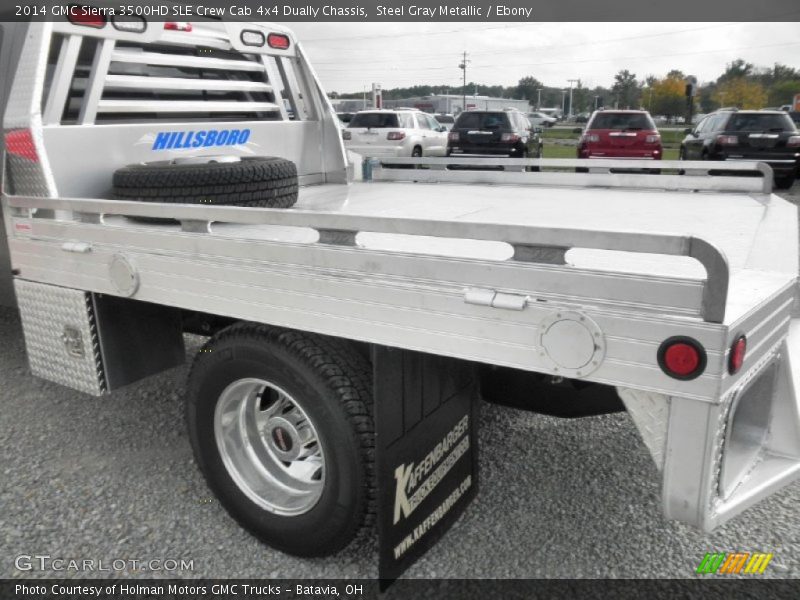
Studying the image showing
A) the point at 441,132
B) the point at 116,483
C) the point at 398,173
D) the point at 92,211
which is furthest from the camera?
the point at 441,132

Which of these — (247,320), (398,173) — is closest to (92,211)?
(247,320)

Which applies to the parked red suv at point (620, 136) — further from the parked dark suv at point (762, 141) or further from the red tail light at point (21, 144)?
the red tail light at point (21, 144)

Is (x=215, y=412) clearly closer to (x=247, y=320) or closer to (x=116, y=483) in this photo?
(x=247, y=320)

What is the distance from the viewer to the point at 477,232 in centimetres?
172

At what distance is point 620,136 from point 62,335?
13893 mm

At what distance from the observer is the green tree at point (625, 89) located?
286ft

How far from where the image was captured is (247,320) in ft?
7.36

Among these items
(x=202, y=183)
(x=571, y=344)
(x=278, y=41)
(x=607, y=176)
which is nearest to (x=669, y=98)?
(x=607, y=176)

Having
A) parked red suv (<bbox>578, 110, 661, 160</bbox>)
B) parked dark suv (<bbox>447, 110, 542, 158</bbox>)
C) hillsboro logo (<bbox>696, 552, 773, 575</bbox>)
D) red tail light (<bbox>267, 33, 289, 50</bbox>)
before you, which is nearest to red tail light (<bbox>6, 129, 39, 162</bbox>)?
red tail light (<bbox>267, 33, 289, 50</bbox>)

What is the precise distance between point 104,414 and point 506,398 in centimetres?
230

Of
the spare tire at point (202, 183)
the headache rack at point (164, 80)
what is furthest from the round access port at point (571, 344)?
the headache rack at point (164, 80)

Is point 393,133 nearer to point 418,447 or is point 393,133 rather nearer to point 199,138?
point 199,138

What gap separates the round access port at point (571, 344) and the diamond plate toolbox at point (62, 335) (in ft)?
6.35

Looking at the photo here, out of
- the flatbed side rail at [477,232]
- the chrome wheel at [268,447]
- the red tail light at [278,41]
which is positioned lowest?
the chrome wheel at [268,447]
